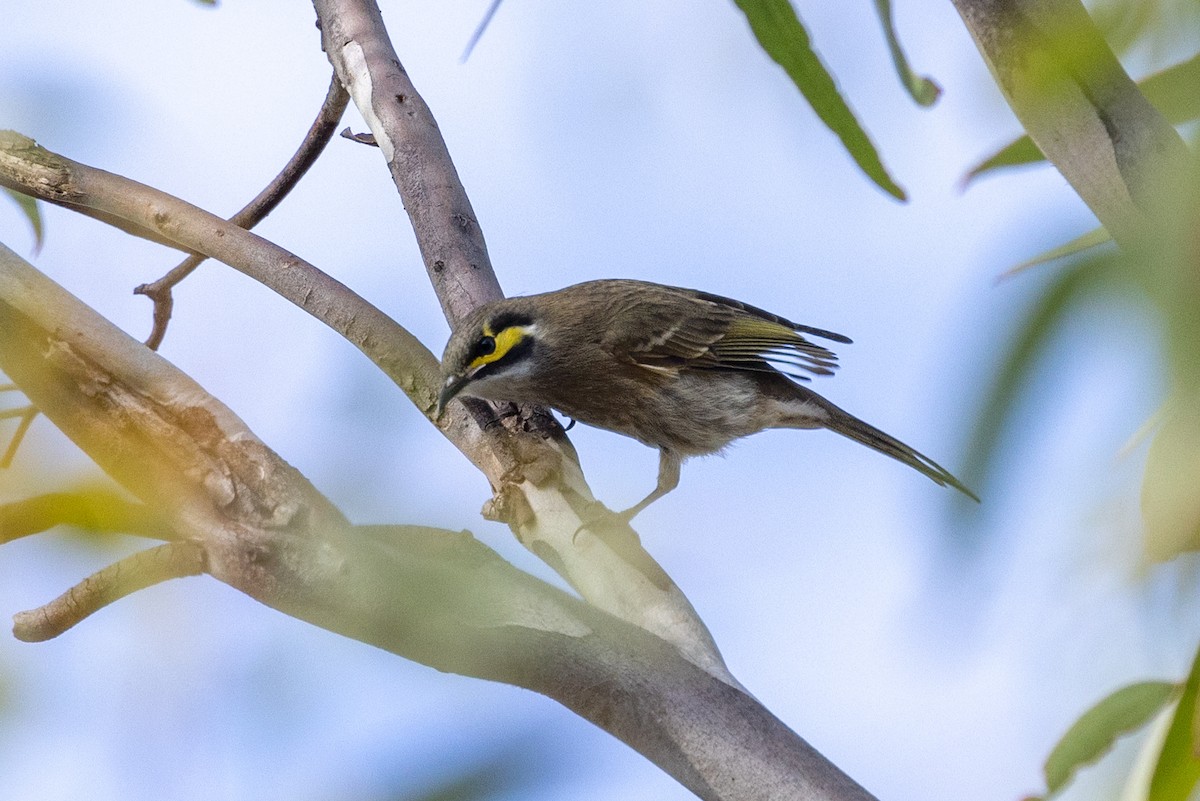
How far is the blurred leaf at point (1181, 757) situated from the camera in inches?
43.7

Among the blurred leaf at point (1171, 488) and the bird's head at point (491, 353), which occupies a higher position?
the bird's head at point (491, 353)

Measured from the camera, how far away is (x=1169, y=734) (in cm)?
120

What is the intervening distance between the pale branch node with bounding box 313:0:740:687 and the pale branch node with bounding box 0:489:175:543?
0.79m

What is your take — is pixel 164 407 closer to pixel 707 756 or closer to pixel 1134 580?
pixel 707 756

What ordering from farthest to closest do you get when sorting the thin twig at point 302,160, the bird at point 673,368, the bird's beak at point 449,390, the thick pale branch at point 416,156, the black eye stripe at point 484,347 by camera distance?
the bird at point 673,368
the thin twig at point 302,160
the thick pale branch at point 416,156
the black eye stripe at point 484,347
the bird's beak at point 449,390

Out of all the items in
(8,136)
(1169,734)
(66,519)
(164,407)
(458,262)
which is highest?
(8,136)

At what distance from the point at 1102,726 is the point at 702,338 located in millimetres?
2477

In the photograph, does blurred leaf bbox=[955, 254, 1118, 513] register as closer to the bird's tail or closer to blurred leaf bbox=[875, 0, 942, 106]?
blurred leaf bbox=[875, 0, 942, 106]

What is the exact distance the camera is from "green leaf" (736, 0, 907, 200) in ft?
5.78

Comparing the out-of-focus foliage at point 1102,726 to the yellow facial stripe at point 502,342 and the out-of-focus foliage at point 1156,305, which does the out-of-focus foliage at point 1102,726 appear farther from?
the yellow facial stripe at point 502,342

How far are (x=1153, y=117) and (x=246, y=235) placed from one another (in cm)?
221

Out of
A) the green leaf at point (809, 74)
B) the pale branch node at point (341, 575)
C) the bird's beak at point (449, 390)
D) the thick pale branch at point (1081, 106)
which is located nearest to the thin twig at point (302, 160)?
the bird's beak at point (449, 390)

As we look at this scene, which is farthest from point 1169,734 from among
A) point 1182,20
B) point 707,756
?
point 1182,20

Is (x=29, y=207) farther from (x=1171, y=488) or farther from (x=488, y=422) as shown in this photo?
(x=1171, y=488)
